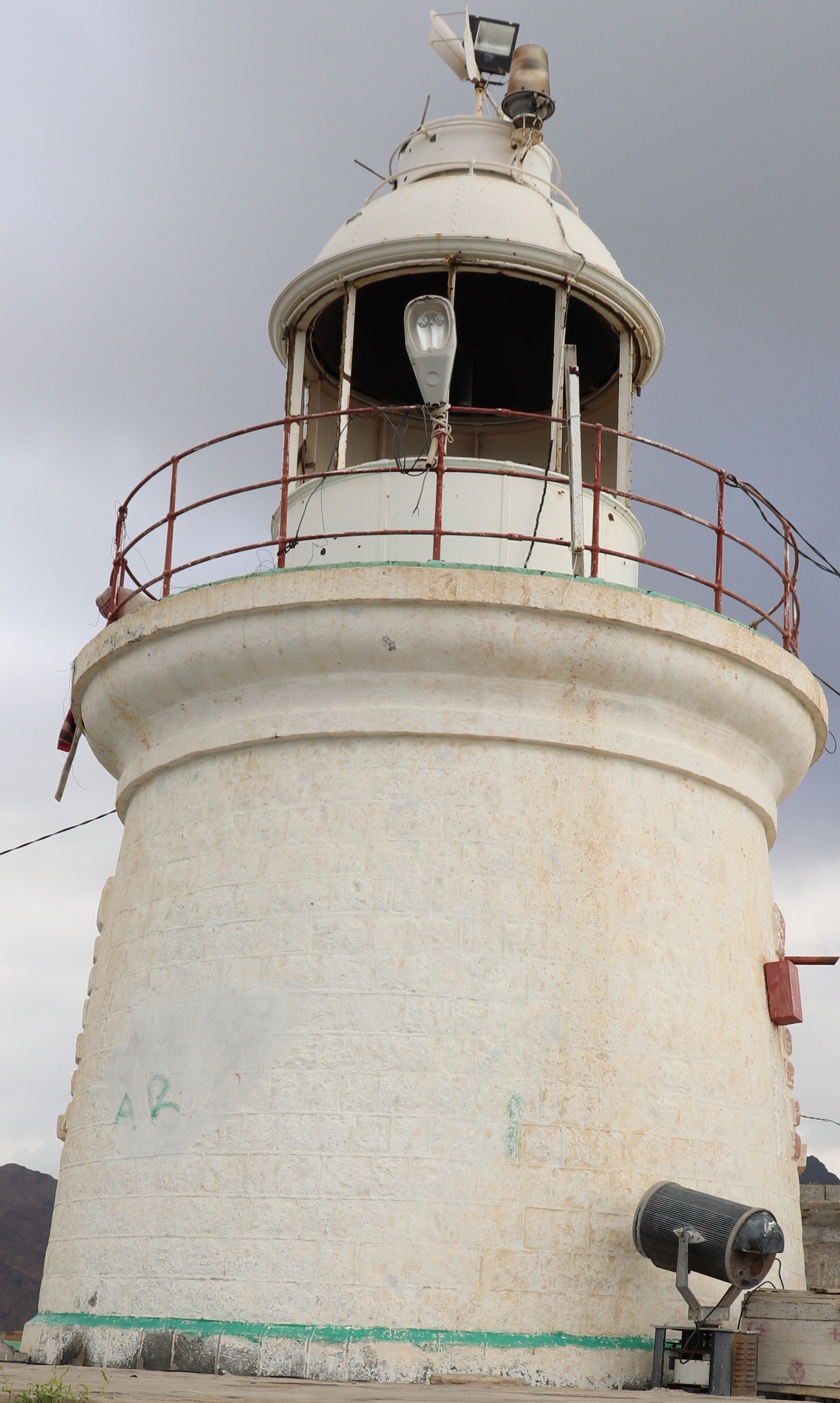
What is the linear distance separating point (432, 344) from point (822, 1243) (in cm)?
824

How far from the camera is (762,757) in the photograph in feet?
40.8

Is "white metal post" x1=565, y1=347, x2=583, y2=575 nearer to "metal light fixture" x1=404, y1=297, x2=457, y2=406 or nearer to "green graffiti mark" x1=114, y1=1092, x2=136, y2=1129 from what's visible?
"metal light fixture" x1=404, y1=297, x2=457, y2=406

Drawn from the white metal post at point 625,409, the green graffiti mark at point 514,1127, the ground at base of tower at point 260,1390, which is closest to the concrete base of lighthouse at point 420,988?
the green graffiti mark at point 514,1127

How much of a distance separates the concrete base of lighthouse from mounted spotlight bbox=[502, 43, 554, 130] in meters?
5.50

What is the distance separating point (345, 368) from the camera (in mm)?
12516

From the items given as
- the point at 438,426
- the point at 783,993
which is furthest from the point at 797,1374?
the point at 438,426

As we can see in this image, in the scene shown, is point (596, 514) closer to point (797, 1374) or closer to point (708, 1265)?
point (708, 1265)

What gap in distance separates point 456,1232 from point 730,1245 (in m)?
1.65

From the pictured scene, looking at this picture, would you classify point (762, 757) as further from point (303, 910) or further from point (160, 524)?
point (160, 524)

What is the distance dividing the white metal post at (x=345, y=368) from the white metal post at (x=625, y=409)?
7.57ft

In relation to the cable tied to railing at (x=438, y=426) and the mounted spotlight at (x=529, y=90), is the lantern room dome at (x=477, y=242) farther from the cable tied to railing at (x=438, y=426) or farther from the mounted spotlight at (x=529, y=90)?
the cable tied to railing at (x=438, y=426)

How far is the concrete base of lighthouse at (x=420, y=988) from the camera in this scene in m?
9.94

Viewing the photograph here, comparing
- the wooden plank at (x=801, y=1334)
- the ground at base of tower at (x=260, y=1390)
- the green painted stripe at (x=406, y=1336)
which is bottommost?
the ground at base of tower at (x=260, y=1390)

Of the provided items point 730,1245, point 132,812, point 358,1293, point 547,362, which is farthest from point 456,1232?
point 547,362
